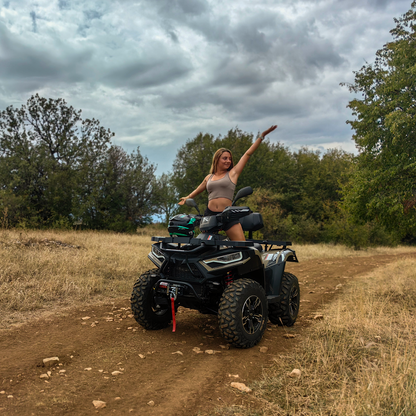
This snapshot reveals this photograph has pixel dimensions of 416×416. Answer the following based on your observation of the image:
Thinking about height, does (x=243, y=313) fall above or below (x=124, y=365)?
above

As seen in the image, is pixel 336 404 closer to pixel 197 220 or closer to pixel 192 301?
pixel 192 301

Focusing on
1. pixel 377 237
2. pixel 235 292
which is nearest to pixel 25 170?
pixel 235 292

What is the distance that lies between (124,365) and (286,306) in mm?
2439

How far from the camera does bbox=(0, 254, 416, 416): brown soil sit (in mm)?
2779

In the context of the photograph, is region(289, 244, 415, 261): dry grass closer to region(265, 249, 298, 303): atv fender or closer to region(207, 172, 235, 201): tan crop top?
region(265, 249, 298, 303): atv fender

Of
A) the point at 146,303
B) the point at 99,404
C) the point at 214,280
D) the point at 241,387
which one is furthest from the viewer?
the point at 146,303

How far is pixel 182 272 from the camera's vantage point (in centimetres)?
430

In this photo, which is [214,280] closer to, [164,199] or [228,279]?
[228,279]

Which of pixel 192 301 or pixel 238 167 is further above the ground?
pixel 238 167

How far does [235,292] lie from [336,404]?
1519 millimetres

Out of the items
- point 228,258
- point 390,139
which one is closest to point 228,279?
point 228,258

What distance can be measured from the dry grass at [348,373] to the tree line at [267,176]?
693 centimetres

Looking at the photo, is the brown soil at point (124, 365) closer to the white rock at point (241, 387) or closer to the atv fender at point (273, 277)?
the white rock at point (241, 387)

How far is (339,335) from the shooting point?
422cm
